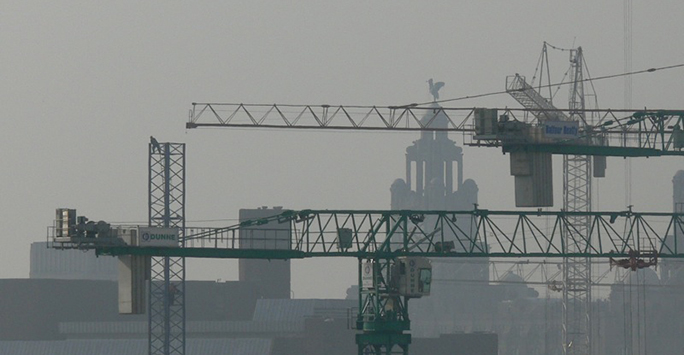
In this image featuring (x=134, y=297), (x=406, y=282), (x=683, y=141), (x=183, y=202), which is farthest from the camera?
(x=183, y=202)

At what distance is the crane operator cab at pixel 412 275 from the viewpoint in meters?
143

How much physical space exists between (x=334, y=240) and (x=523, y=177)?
52.7 feet

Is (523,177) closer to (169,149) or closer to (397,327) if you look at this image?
(397,327)

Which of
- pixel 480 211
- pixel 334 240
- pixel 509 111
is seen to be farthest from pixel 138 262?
pixel 509 111

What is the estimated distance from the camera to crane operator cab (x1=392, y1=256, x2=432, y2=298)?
142625mm

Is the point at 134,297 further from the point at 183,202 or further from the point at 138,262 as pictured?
the point at 183,202

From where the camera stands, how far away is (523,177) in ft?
489

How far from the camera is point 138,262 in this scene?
137750 millimetres

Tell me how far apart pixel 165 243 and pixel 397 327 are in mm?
17939

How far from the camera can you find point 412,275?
143000mm

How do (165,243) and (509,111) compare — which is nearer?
(165,243)

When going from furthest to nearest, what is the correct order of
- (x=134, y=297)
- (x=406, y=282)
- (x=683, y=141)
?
(x=683, y=141) → (x=406, y=282) → (x=134, y=297)

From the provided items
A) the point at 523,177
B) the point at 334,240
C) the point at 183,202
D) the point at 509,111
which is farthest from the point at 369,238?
the point at 183,202

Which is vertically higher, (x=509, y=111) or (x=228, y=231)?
(x=509, y=111)
